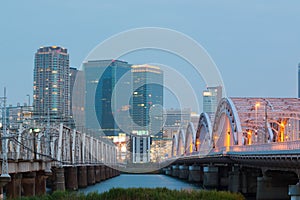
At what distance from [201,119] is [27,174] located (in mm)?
101275

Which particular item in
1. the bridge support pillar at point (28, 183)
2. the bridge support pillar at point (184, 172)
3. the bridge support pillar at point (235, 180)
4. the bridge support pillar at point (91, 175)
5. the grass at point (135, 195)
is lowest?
the bridge support pillar at point (184, 172)

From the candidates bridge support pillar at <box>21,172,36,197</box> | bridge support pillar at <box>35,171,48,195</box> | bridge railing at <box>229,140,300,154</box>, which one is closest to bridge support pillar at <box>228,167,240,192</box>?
bridge railing at <box>229,140,300,154</box>

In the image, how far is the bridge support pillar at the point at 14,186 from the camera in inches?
2618

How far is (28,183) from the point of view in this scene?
242ft

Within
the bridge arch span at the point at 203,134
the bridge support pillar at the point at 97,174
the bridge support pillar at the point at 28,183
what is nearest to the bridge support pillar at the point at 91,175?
the bridge support pillar at the point at 97,174

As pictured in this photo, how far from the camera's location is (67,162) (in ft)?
→ 348

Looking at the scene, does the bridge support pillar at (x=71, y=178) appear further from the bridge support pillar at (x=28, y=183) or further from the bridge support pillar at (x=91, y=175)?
the bridge support pillar at (x=28, y=183)

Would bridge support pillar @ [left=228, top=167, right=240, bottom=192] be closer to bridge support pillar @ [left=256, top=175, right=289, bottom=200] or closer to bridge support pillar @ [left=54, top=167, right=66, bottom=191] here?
Result: bridge support pillar @ [left=256, top=175, right=289, bottom=200]

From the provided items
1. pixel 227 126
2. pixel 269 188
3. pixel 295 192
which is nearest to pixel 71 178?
pixel 227 126

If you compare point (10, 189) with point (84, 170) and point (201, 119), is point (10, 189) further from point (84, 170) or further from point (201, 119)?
point (201, 119)

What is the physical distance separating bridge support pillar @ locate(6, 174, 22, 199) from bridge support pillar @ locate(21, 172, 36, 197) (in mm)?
3922

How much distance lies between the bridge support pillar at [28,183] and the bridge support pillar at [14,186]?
3.92m

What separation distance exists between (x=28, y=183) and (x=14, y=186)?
6708mm

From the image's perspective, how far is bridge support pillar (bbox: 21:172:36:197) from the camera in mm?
73250
